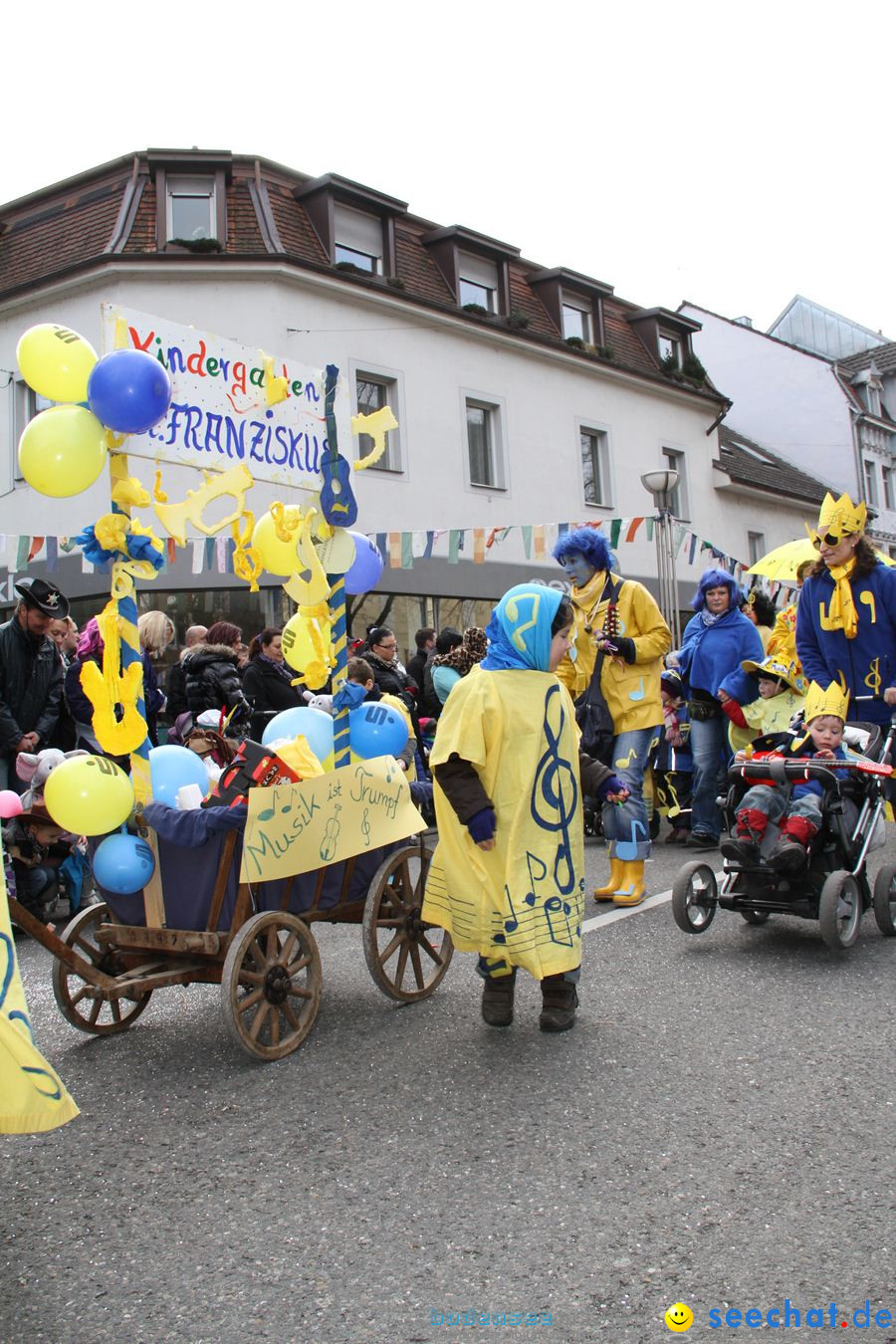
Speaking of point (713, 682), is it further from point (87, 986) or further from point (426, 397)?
point (426, 397)

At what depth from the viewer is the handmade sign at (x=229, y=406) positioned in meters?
4.13

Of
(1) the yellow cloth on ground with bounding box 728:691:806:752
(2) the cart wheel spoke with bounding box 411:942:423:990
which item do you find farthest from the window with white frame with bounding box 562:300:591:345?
(2) the cart wheel spoke with bounding box 411:942:423:990

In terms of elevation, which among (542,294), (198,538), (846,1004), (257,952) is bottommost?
(846,1004)

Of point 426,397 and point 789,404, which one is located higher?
point 789,404

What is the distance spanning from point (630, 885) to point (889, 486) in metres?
32.6

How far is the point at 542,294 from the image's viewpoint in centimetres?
2206

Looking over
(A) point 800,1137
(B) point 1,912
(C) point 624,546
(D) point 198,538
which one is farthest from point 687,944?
(C) point 624,546

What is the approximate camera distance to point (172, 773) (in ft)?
13.4

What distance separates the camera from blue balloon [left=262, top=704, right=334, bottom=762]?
185 inches

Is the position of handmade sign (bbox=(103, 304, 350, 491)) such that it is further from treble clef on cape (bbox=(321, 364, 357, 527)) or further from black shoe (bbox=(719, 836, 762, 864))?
black shoe (bbox=(719, 836, 762, 864))

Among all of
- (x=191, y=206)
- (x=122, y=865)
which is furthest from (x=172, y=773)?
(x=191, y=206)

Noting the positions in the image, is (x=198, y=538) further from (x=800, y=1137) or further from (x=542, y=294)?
(x=542, y=294)

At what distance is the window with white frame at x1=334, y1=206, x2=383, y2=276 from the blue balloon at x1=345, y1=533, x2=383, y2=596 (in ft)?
44.2

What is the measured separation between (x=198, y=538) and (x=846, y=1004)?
9885 millimetres
